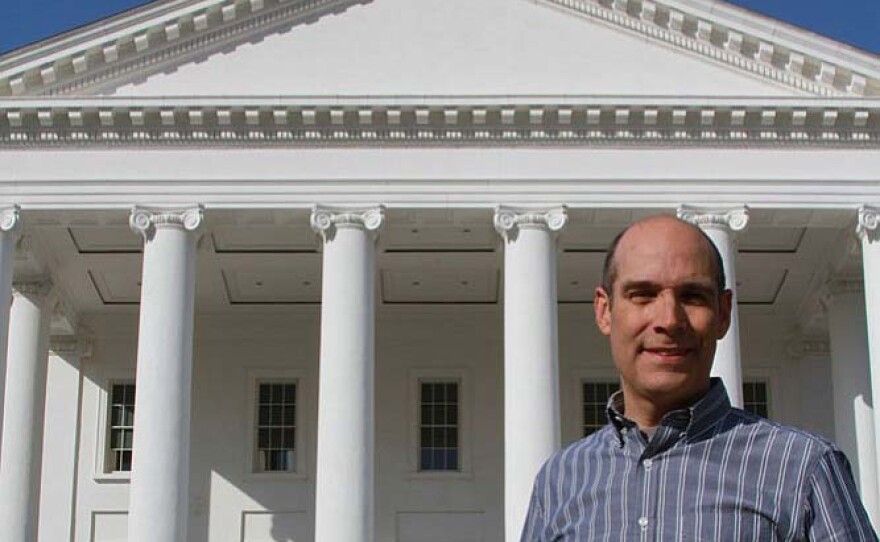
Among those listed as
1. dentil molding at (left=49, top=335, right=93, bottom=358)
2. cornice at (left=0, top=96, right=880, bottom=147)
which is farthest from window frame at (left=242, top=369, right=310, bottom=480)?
cornice at (left=0, top=96, right=880, bottom=147)

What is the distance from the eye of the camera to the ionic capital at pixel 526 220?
103 feet

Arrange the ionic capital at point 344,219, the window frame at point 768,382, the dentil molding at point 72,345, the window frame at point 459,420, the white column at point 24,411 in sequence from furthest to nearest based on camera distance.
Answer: the window frame at point 768,382, the dentil molding at point 72,345, the window frame at point 459,420, the white column at point 24,411, the ionic capital at point 344,219

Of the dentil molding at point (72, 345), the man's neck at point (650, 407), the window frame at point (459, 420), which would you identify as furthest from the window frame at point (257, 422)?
the man's neck at point (650, 407)

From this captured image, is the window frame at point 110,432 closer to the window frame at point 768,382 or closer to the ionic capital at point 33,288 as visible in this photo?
the ionic capital at point 33,288

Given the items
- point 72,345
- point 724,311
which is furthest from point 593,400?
point 724,311

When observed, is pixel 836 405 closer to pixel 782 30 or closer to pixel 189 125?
pixel 782 30

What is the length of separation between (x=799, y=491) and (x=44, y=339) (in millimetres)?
35301

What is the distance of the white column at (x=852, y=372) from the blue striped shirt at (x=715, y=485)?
33543 millimetres

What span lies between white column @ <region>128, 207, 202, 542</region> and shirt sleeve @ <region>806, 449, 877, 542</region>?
27.0 metres

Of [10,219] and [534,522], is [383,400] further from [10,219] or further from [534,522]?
[534,522]

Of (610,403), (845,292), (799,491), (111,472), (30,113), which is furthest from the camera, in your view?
(111,472)

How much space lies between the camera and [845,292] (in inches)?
1444

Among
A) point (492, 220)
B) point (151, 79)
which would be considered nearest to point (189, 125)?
point (151, 79)

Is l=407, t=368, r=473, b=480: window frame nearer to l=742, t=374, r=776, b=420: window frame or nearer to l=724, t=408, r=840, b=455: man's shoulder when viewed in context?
l=742, t=374, r=776, b=420: window frame
